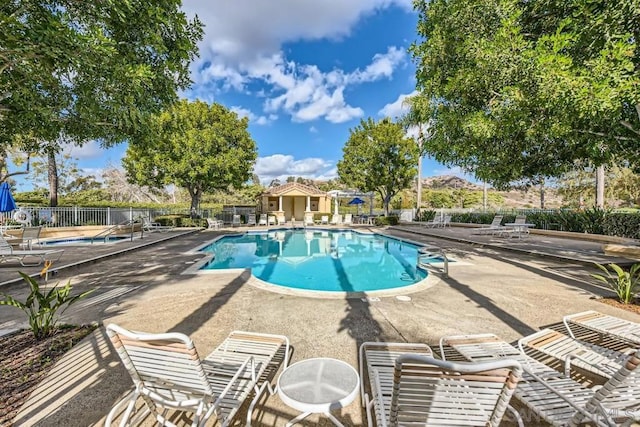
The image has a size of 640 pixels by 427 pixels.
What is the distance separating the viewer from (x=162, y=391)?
1.90 m

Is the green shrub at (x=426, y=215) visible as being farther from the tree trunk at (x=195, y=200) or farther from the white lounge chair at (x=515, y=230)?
the tree trunk at (x=195, y=200)

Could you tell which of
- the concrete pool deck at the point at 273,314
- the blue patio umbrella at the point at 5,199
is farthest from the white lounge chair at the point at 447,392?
the blue patio umbrella at the point at 5,199

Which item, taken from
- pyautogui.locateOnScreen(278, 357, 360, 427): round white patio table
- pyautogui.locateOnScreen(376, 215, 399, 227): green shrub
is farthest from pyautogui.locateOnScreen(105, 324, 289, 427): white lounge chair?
pyautogui.locateOnScreen(376, 215, 399, 227): green shrub

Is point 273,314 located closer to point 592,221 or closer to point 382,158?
point 592,221

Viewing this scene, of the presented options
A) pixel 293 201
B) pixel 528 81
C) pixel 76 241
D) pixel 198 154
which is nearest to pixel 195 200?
pixel 198 154

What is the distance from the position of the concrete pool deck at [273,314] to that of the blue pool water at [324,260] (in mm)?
2009

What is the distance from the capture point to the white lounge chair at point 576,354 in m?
2.56

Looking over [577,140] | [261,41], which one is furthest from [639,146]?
[261,41]

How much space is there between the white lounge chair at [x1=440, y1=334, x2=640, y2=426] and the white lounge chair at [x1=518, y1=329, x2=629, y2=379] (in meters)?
0.33

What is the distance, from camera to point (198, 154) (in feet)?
65.8

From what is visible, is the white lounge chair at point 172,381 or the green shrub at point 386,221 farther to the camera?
the green shrub at point 386,221

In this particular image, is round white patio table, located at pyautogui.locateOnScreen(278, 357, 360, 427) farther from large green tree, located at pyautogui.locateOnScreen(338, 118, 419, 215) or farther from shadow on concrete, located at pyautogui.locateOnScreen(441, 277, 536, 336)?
large green tree, located at pyautogui.locateOnScreen(338, 118, 419, 215)

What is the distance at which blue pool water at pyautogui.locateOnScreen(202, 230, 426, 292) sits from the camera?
28.0 ft

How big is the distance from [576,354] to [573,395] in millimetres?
974
